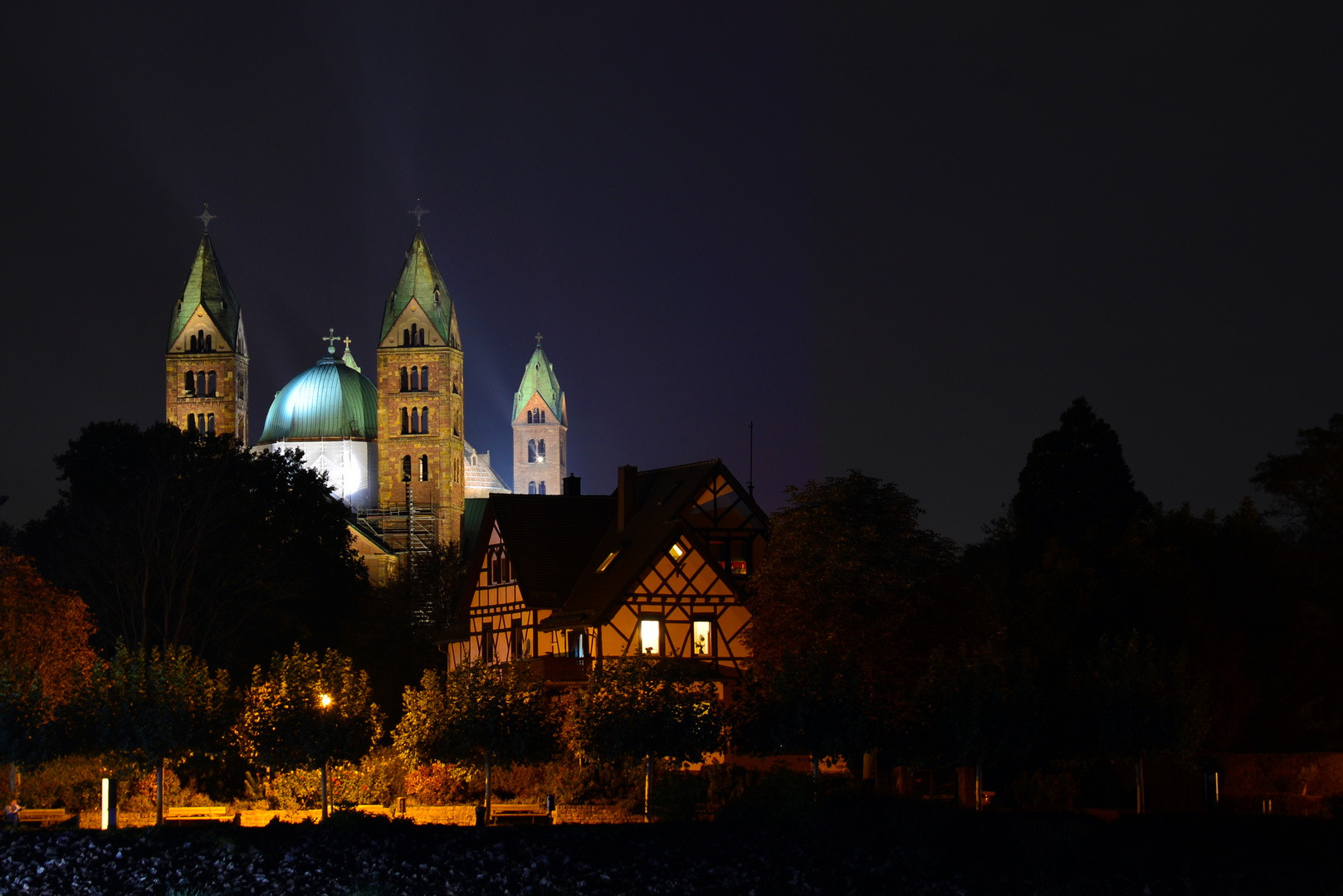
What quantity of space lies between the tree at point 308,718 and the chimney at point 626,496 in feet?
52.2

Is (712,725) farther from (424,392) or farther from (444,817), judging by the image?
(424,392)

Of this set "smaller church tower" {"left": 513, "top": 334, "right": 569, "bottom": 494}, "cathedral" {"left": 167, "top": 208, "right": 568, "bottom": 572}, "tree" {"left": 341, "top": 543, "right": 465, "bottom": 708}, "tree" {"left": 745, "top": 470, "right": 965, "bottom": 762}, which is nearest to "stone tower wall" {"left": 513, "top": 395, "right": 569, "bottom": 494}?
"smaller church tower" {"left": 513, "top": 334, "right": 569, "bottom": 494}

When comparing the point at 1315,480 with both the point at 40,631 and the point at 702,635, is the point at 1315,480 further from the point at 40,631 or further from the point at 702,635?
the point at 40,631

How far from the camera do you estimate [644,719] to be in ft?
→ 112

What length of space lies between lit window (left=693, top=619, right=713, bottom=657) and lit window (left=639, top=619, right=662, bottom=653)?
1089 mm

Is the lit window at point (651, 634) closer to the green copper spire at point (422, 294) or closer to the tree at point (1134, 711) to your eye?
the tree at point (1134, 711)

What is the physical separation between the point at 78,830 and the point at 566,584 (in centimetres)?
2073

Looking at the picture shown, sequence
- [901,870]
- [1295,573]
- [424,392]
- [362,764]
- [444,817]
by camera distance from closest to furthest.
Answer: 1. [901,870]
2. [444,817]
3. [362,764]
4. [1295,573]
5. [424,392]

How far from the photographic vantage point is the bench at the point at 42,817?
106 feet

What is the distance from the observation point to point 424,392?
122 meters

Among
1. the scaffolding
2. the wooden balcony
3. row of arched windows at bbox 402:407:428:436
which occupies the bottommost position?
the wooden balcony

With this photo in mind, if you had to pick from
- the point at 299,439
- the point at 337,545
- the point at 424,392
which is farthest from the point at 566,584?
the point at 299,439

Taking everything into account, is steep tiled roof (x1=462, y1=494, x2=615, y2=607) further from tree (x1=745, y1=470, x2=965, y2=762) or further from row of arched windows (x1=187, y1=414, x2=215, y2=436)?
row of arched windows (x1=187, y1=414, x2=215, y2=436)

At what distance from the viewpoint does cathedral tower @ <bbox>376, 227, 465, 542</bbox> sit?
12106 cm
